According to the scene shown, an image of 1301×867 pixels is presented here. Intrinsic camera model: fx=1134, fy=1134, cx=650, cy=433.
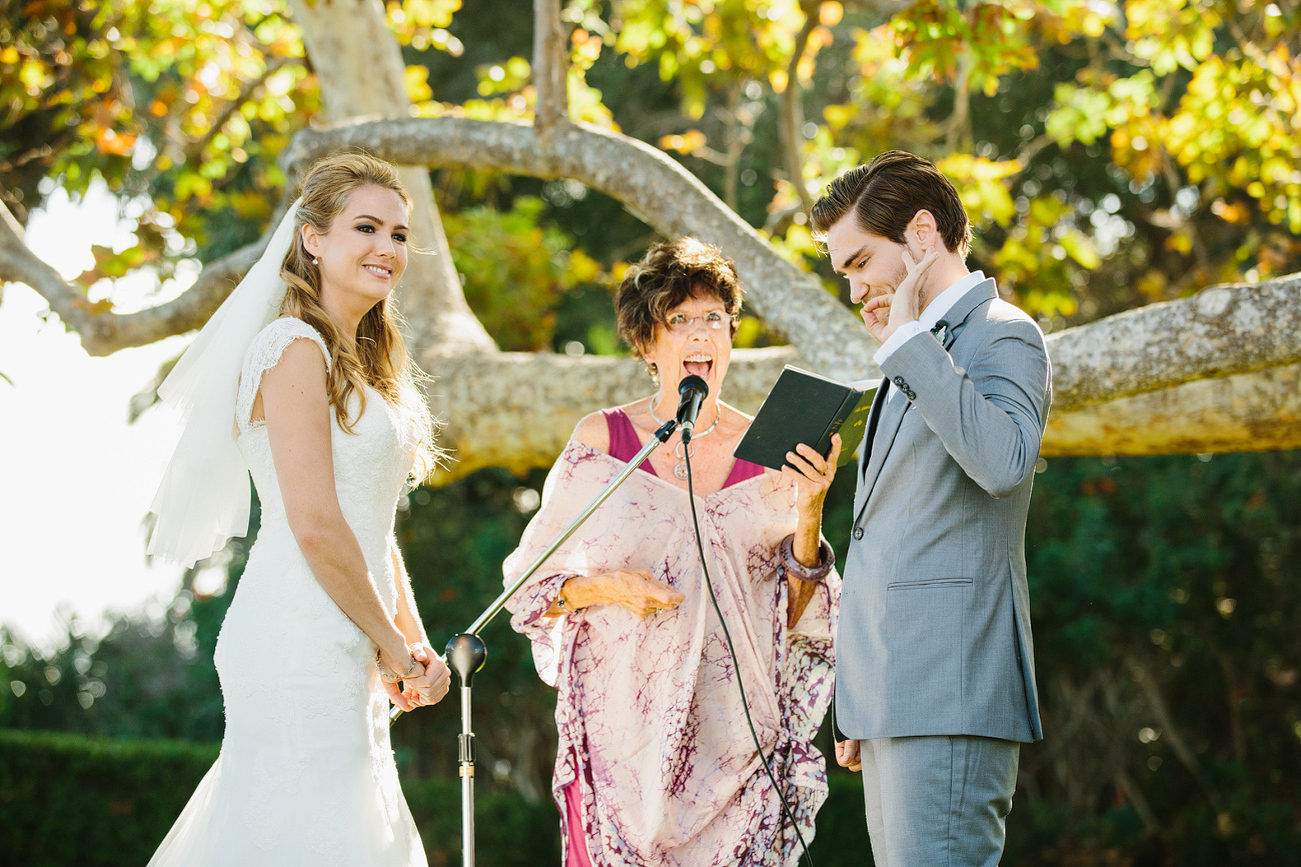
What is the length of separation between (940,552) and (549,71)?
2896 mm

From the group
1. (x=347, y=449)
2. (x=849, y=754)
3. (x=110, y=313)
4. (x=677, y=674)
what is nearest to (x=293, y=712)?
(x=347, y=449)

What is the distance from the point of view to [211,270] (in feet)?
16.9

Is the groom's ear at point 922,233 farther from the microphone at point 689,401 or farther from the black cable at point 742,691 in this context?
the black cable at point 742,691

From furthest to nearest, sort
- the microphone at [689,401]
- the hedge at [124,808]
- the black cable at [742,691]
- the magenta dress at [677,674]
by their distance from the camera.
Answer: the hedge at [124,808]
the magenta dress at [677,674]
the black cable at [742,691]
the microphone at [689,401]

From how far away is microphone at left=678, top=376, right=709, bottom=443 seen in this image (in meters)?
2.64

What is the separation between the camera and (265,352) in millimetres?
2428

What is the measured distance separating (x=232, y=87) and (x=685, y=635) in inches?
231

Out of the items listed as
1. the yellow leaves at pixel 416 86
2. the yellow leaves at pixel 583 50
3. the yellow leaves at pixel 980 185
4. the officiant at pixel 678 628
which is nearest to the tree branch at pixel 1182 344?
the officiant at pixel 678 628

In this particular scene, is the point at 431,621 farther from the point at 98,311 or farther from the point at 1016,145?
the point at 1016,145

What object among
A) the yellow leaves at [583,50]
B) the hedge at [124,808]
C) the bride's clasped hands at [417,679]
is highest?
the yellow leaves at [583,50]

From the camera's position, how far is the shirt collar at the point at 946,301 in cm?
222

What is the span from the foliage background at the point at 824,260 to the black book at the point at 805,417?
8.21ft

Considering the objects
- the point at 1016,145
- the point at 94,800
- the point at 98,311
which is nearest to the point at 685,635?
the point at 98,311

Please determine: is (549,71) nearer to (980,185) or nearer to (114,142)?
(980,185)
